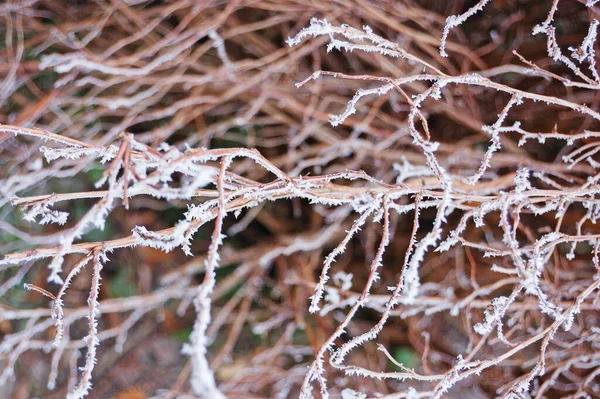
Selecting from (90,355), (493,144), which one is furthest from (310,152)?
(90,355)

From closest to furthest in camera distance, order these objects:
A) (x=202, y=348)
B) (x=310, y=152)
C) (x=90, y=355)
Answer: (x=202, y=348) → (x=90, y=355) → (x=310, y=152)

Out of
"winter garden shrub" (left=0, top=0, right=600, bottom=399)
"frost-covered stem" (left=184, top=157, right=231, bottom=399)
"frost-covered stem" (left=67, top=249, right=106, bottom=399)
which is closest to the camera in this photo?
"frost-covered stem" (left=184, top=157, right=231, bottom=399)

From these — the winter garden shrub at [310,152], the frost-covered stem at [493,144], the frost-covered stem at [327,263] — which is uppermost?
the winter garden shrub at [310,152]

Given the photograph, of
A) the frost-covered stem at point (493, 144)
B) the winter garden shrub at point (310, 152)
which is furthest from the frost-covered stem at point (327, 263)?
the winter garden shrub at point (310, 152)

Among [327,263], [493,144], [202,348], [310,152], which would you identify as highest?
[310,152]

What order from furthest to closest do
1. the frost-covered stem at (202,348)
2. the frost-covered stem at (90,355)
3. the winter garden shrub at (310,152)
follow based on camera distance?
the winter garden shrub at (310,152), the frost-covered stem at (90,355), the frost-covered stem at (202,348)

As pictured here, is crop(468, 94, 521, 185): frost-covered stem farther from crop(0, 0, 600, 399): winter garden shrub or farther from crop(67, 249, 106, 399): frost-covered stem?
crop(67, 249, 106, 399): frost-covered stem

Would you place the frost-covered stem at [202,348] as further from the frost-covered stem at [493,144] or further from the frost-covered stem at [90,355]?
the frost-covered stem at [493,144]

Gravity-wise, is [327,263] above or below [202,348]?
above

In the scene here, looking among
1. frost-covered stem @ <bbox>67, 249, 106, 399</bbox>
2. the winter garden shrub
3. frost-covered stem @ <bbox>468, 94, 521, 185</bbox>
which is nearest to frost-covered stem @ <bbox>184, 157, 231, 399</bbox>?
frost-covered stem @ <bbox>67, 249, 106, 399</bbox>

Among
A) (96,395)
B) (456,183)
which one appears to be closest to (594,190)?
(456,183)

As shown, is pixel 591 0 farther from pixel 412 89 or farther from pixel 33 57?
pixel 33 57

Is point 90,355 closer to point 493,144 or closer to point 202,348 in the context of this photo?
point 202,348

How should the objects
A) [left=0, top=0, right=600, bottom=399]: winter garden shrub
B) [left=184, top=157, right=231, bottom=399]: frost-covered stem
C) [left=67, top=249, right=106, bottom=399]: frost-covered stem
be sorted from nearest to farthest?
[left=184, top=157, right=231, bottom=399]: frost-covered stem
[left=67, top=249, right=106, bottom=399]: frost-covered stem
[left=0, top=0, right=600, bottom=399]: winter garden shrub
